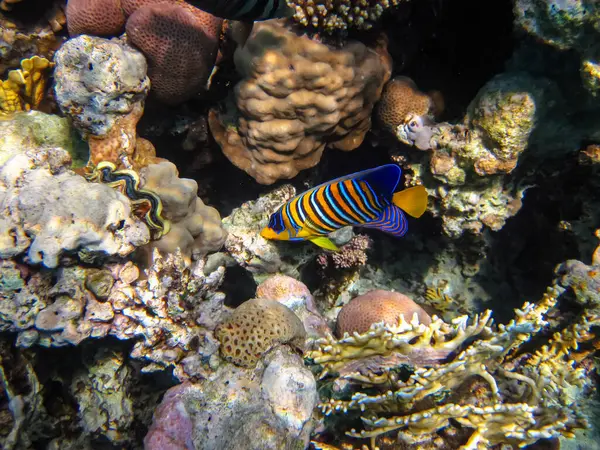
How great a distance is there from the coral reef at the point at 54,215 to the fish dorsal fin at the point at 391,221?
1822 mm

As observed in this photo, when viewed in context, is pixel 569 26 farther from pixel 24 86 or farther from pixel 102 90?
pixel 24 86

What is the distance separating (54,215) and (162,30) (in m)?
1.89

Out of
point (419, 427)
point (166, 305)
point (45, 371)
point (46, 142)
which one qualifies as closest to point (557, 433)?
point (419, 427)

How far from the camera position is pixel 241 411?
8.00 feet

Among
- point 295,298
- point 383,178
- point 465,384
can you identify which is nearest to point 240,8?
point 383,178

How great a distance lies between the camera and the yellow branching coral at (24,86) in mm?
3396

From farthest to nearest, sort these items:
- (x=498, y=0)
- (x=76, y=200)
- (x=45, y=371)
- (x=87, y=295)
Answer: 1. (x=498, y=0)
2. (x=45, y=371)
3. (x=87, y=295)
4. (x=76, y=200)

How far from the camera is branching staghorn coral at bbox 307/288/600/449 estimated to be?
2.51m

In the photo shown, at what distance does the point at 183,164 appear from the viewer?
4176 millimetres

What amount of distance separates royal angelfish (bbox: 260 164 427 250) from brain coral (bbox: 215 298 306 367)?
0.68 metres

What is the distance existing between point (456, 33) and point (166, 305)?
3.93 m

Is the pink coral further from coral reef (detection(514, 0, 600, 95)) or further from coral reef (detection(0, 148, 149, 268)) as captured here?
coral reef (detection(514, 0, 600, 95))

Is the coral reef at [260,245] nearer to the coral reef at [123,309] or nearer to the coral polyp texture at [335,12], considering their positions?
the coral reef at [123,309]

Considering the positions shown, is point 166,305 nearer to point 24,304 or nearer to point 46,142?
point 24,304
